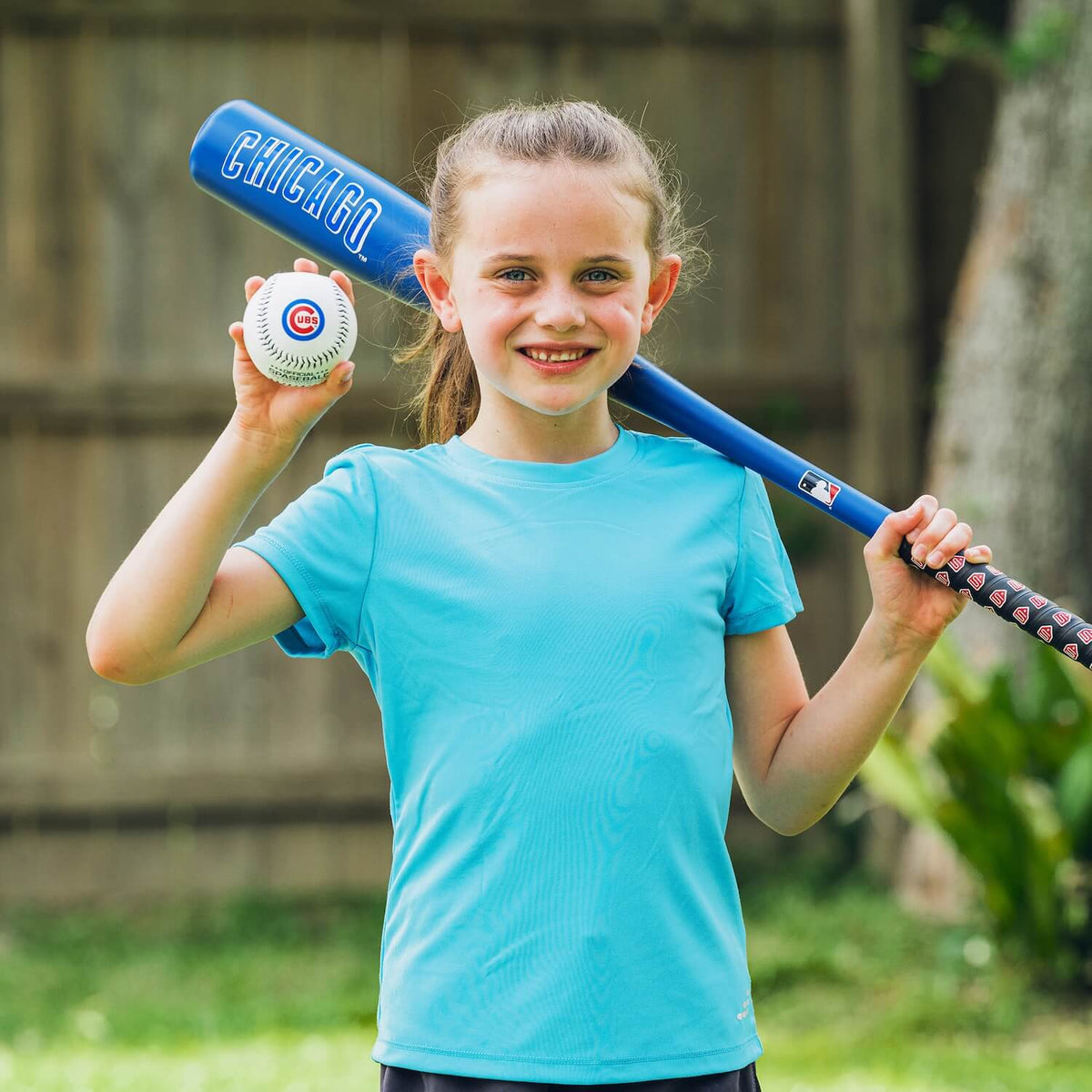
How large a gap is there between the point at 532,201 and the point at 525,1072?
34.9 inches

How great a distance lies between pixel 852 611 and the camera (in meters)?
5.17

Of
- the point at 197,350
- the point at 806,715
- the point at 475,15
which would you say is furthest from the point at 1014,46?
the point at 806,715

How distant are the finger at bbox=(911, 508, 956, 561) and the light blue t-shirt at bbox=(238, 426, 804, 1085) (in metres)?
0.19

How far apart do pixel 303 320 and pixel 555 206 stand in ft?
0.97

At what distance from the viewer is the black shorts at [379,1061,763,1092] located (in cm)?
153

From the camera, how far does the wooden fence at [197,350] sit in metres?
4.96

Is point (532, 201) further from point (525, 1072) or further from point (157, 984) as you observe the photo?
point (157, 984)

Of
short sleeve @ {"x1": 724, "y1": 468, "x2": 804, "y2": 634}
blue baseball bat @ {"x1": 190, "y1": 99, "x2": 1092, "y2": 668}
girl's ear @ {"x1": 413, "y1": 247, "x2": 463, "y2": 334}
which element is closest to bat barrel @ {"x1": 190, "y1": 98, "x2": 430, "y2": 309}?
blue baseball bat @ {"x1": 190, "y1": 99, "x2": 1092, "y2": 668}

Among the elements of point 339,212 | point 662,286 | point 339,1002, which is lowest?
point 339,1002

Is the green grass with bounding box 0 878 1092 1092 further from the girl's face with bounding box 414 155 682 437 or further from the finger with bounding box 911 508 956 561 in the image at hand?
the girl's face with bounding box 414 155 682 437

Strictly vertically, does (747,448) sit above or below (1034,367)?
below

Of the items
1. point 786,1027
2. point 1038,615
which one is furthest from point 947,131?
point 1038,615

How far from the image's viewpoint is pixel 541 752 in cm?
159

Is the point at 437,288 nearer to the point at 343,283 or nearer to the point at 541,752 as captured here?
the point at 343,283
